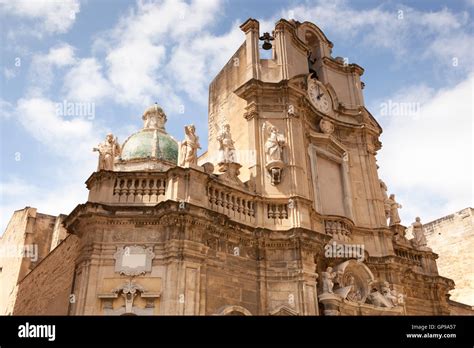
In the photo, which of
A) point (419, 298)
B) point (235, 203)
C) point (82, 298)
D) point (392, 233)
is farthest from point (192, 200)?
point (419, 298)

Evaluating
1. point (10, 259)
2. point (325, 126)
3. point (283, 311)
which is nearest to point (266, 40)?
point (325, 126)

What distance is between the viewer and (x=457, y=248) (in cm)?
2662

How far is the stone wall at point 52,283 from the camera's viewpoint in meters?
13.4

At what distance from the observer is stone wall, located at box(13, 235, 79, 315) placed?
13375mm

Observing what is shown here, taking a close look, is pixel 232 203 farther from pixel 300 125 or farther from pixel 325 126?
pixel 325 126

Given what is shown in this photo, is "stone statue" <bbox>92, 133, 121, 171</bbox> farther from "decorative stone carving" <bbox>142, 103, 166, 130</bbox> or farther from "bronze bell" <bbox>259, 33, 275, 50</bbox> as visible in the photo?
"decorative stone carving" <bbox>142, 103, 166, 130</bbox>

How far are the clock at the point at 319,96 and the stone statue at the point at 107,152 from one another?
24.6ft

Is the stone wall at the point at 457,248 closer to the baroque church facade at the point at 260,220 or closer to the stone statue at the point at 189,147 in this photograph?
the baroque church facade at the point at 260,220

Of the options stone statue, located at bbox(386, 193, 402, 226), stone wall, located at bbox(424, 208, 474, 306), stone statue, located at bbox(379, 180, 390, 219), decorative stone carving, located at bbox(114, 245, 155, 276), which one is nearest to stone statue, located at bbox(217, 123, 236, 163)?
decorative stone carving, located at bbox(114, 245, 155, 276)

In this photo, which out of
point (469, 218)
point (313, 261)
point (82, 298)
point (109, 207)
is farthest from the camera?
point (469, 218)

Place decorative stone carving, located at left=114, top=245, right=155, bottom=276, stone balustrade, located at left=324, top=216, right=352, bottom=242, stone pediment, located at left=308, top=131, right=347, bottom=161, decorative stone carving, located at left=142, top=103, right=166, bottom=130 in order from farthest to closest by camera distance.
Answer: decorative stone carving, located at left=142, top=103, right=166, bottom=130 → stone pediment, located at left=308, top=131, right=347, bottom=161 → stone balustrade, located at left=324, top=216, right=352, bottom=242 → decorative stone carving, located at left=114, top=245, right=155, bottom=276

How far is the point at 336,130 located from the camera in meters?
18.0

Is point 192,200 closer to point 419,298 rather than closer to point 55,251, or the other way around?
point 55,251

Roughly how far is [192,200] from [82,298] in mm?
3187
